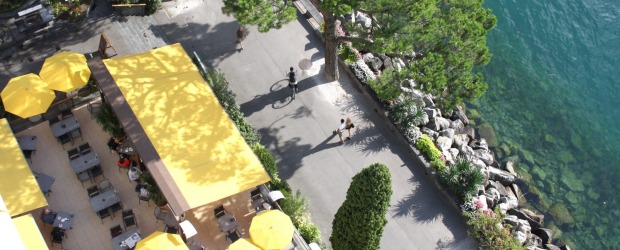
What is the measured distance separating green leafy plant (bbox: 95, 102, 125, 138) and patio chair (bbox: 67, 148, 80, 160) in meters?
1.53

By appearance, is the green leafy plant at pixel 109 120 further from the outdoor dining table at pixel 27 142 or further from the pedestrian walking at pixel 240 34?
the pedestrian walking at pixel 240 34

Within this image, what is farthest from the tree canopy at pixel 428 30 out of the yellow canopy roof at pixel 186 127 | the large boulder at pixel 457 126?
the large boulder at pixel 457 126

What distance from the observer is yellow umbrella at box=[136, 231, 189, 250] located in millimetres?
25797

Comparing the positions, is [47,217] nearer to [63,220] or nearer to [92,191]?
[63,220]

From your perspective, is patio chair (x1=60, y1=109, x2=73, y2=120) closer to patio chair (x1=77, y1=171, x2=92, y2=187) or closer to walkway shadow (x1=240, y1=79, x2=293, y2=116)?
patio chair (x1=77, y1=171, x2=92, y2=187)

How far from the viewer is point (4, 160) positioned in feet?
90.5

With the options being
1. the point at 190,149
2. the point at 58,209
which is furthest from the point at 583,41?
the point at 58,209

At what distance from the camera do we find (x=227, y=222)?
28.5 meters

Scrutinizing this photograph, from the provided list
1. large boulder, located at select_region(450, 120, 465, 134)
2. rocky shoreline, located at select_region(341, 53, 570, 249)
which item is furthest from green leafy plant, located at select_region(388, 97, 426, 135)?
large boulder, located at select_region(450, 120, 465, 134)

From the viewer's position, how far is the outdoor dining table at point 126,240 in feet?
90.0

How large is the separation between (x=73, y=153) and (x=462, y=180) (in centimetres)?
1822

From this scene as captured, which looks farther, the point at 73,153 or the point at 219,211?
the point at 73,153

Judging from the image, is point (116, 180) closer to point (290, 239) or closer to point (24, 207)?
point (24, 207)

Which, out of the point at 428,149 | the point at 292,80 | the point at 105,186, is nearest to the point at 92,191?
the point at 105,186
